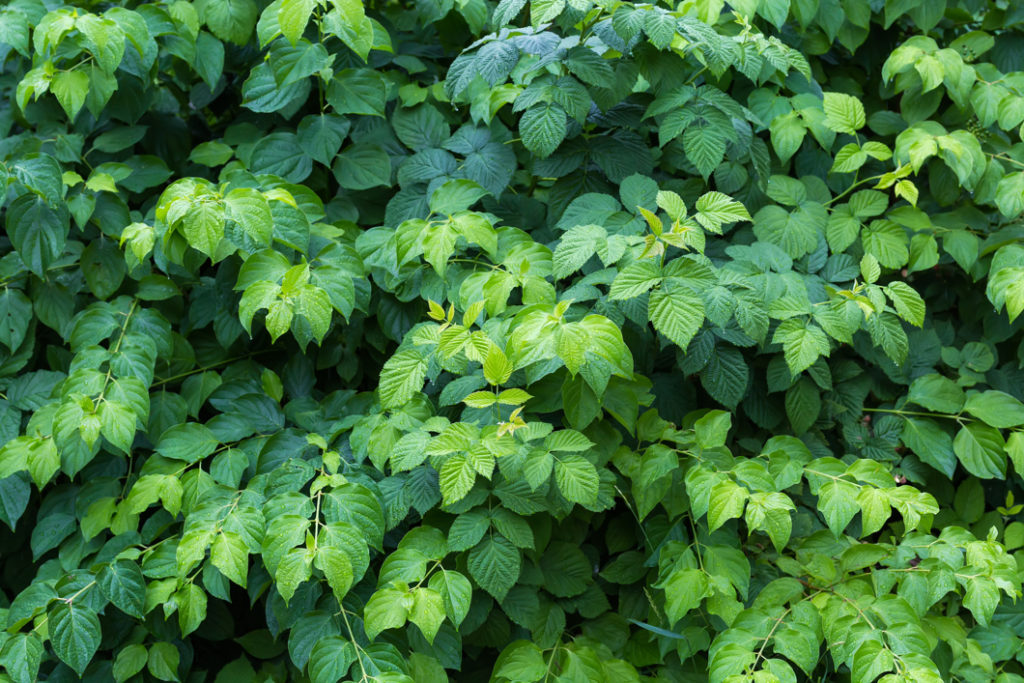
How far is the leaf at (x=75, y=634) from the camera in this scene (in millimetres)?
1829

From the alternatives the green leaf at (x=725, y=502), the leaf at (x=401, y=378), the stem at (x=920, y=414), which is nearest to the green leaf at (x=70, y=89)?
the leaf at (x=401, y=378)

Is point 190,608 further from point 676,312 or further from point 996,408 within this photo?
point 996,408

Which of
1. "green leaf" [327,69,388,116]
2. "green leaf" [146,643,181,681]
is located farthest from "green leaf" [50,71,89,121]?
"green leaf" [146,643,181,681]

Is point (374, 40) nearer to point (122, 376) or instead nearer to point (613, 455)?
point (122, 376)

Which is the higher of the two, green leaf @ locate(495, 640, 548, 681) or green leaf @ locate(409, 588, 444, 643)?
green leaf @ locate(409, 588, 444, 643)

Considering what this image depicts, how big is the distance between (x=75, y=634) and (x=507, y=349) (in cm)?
109

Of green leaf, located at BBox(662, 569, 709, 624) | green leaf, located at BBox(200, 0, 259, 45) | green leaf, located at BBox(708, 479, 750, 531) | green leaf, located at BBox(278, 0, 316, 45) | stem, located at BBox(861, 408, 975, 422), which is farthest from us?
green leaf, located at BBox(200, 0, 259, 45)

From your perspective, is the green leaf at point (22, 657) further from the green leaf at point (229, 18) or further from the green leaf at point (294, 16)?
the green leaf at point (229, 18)

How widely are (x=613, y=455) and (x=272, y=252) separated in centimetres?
90

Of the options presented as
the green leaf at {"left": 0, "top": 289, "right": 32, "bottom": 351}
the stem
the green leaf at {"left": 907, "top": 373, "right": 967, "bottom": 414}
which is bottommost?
the stem

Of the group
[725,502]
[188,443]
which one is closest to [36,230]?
[188,443]

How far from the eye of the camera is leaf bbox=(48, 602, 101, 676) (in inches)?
72.0

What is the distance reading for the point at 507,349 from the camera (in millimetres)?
1683

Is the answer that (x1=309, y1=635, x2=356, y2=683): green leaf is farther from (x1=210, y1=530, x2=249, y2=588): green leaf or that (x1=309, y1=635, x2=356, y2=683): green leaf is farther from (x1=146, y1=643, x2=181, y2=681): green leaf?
(x1=146, y1=643, x2=181, y2=681): green leaf
